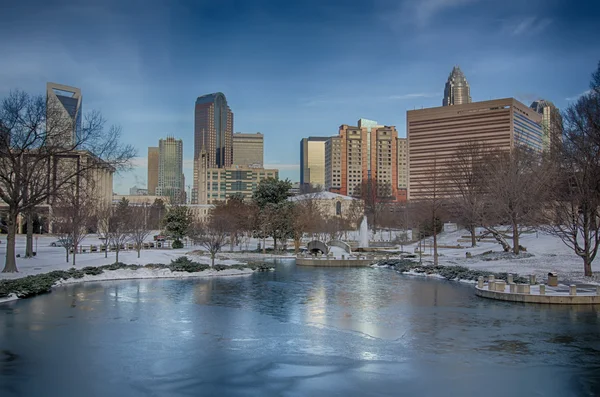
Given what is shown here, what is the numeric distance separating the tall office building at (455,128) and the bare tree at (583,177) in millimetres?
125361

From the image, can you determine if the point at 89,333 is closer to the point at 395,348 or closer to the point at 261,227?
the point at 395,348

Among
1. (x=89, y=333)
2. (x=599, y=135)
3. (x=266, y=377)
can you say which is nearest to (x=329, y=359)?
(x=266, y=377)

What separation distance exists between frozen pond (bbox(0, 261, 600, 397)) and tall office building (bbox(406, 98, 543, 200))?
463 ft

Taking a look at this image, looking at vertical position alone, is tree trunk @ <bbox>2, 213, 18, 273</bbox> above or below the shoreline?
above

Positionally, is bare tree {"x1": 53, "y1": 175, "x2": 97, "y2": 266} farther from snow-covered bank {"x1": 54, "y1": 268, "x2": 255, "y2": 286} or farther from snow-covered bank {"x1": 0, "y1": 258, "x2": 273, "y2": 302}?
snow-covered bank {"x1": 54, "y1": 268, "x2": 255, "y2": 286}

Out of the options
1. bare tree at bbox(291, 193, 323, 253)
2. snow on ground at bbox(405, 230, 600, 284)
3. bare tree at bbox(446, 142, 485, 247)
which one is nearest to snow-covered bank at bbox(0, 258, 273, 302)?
snow on ground at bbox(405, 230, 600, 284)

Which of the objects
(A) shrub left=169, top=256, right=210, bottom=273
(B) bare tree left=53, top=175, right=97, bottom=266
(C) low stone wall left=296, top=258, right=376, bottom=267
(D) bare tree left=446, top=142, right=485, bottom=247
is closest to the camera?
(A) shrub left=169, top=256, right=210, bottom=273

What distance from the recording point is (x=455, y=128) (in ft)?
549

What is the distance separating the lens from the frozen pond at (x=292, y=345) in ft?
35.9

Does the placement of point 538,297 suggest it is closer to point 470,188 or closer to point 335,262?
point 335,262

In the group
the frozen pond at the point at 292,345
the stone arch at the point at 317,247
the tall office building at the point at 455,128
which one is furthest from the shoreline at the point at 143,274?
the tall office building at the point at 455,128

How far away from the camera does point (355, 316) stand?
19.0m

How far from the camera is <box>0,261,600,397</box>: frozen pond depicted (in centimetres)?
1094

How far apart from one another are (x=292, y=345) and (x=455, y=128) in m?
163
